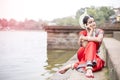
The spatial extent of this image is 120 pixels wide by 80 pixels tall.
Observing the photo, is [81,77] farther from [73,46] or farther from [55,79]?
[73,46]

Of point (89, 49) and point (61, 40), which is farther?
point (61, 40)

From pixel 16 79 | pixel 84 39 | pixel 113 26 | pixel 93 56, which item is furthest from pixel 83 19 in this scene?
pixel 113 26

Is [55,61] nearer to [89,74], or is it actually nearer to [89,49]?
[89,49]

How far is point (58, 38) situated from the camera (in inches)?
464

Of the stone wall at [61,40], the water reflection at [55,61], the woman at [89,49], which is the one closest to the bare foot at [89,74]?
the woman at [89,49]

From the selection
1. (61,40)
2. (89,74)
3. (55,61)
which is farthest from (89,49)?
(61,40)

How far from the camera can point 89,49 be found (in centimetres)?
368

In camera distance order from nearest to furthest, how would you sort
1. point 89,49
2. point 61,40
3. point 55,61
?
point 89,49 → point 55,61 → point 61,40

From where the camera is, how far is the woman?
12.0ft

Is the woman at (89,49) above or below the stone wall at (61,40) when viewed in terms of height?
above

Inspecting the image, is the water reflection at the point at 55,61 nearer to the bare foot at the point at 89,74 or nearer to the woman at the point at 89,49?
the woman at the point at 89,49

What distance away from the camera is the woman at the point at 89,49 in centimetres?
365

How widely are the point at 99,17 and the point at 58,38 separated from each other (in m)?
8.19

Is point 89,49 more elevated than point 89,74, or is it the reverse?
point 89,49
